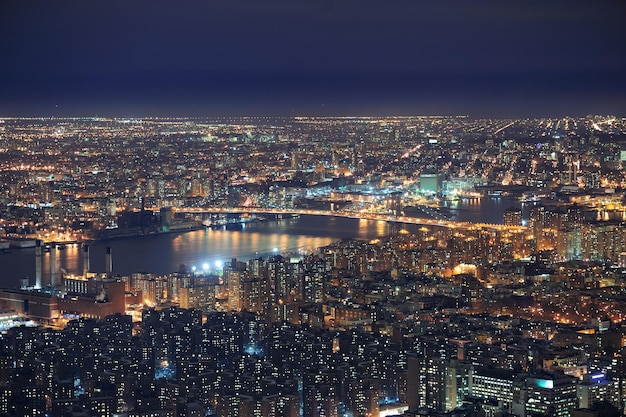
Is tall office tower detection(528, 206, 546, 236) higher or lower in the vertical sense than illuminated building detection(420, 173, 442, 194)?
lower

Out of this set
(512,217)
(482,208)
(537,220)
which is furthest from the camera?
(482,208)

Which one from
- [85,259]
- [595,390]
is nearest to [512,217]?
[85,259]

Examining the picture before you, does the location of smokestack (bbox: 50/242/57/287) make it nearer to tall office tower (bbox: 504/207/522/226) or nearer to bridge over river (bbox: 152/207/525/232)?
bridge over river (bbox: 152/207/525/232)

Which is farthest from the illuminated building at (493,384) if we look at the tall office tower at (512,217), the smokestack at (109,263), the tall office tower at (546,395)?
the tall office tower at (512,217)

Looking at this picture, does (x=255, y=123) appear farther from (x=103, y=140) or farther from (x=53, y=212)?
(x=53, y=212)

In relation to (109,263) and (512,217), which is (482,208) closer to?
(512,217)

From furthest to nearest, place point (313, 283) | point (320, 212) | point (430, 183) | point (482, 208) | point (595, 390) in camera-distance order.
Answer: point (430, 183) < point (482, 208) < point (320, 212) < point (313, 283) < point (595, 390)

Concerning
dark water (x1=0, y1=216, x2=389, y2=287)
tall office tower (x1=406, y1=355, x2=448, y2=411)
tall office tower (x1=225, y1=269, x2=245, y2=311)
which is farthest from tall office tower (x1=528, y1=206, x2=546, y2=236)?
tall office tower (x1=406, y1=355, x2=448, y2=411)

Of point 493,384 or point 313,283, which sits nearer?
point 493,384
